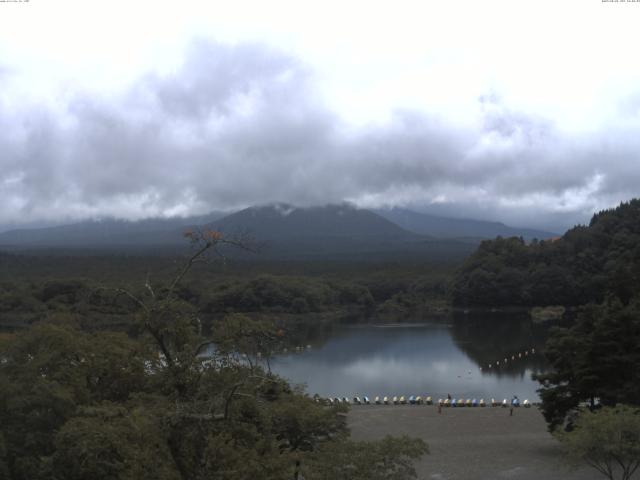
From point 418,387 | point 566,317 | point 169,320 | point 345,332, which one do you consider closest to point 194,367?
point 169,320

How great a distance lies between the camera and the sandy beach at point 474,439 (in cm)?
1503

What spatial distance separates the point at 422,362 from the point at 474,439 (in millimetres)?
18728

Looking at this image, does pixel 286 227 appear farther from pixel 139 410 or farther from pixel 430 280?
pixel 139 410

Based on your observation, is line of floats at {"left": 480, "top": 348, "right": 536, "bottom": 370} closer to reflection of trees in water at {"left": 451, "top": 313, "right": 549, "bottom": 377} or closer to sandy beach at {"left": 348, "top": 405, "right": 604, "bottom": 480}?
reflection of trees in water at {"left": 451, "top": 313, "right": 549, "bottom": 377}

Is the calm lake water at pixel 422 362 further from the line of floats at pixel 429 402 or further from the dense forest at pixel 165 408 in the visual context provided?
the dense forest at pixel 165 408

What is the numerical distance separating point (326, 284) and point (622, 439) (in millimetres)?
57175

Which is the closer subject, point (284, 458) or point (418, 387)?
point (284, 458)

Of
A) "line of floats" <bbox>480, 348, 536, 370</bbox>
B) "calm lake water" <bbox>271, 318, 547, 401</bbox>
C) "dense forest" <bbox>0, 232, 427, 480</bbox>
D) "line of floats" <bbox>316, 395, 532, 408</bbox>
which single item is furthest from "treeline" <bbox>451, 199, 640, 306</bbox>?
"dense forest" <bbox>0, 232, 427, 480</bbox>

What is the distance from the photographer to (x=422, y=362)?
37531 mm

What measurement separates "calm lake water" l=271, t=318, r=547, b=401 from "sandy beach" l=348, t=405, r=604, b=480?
15.7 ft

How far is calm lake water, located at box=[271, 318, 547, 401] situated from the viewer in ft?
101

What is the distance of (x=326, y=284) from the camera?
68.6 m

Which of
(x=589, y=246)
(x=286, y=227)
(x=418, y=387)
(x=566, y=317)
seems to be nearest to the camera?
(x=418, y=387)

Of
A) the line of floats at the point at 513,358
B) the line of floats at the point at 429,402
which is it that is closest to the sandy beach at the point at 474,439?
the line of floats at the point at 429,402
